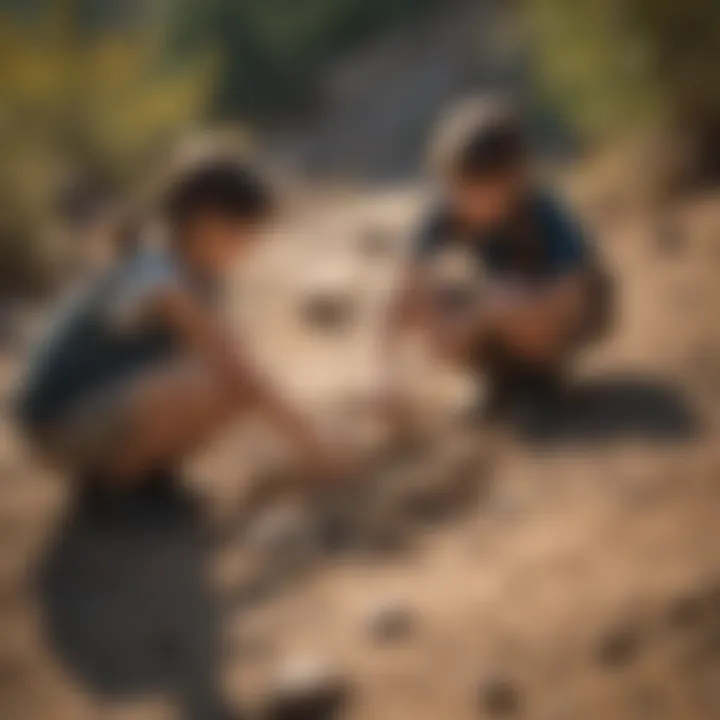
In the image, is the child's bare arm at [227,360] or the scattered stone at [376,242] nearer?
the child's bare arm at [227,360]

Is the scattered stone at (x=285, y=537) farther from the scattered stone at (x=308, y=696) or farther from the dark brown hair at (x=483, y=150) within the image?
the dark brown hair at (x=483, y=150)

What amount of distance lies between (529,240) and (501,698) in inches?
39.1

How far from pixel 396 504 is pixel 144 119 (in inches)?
99.3

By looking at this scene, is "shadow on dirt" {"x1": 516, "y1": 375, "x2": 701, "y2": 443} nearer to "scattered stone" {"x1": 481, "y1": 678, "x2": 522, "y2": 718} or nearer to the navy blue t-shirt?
the navy blue t-shirt

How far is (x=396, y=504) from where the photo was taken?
2205mm

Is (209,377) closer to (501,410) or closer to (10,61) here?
(501,410)

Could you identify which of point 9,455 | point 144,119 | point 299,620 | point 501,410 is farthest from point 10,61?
point 299,620

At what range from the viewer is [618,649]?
5.49 ft

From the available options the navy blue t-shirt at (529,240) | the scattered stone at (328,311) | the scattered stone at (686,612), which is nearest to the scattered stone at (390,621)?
the scattered stone at (686,612)

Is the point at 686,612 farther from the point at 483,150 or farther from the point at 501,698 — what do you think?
the point at 483,150

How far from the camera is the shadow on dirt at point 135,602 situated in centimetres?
180

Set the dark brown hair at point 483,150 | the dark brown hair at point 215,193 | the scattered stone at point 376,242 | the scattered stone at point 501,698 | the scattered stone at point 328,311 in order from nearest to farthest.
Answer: the scattered stone at point 501,698 → the dark brown hair at point 215,193 → the dark brown hair at point 483,150 → the scattered stone at point 328,311 → the scattered stone at point 376,242

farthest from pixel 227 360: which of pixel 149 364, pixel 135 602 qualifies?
pixel 135 602

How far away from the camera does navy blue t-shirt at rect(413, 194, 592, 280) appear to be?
2.39 meters
